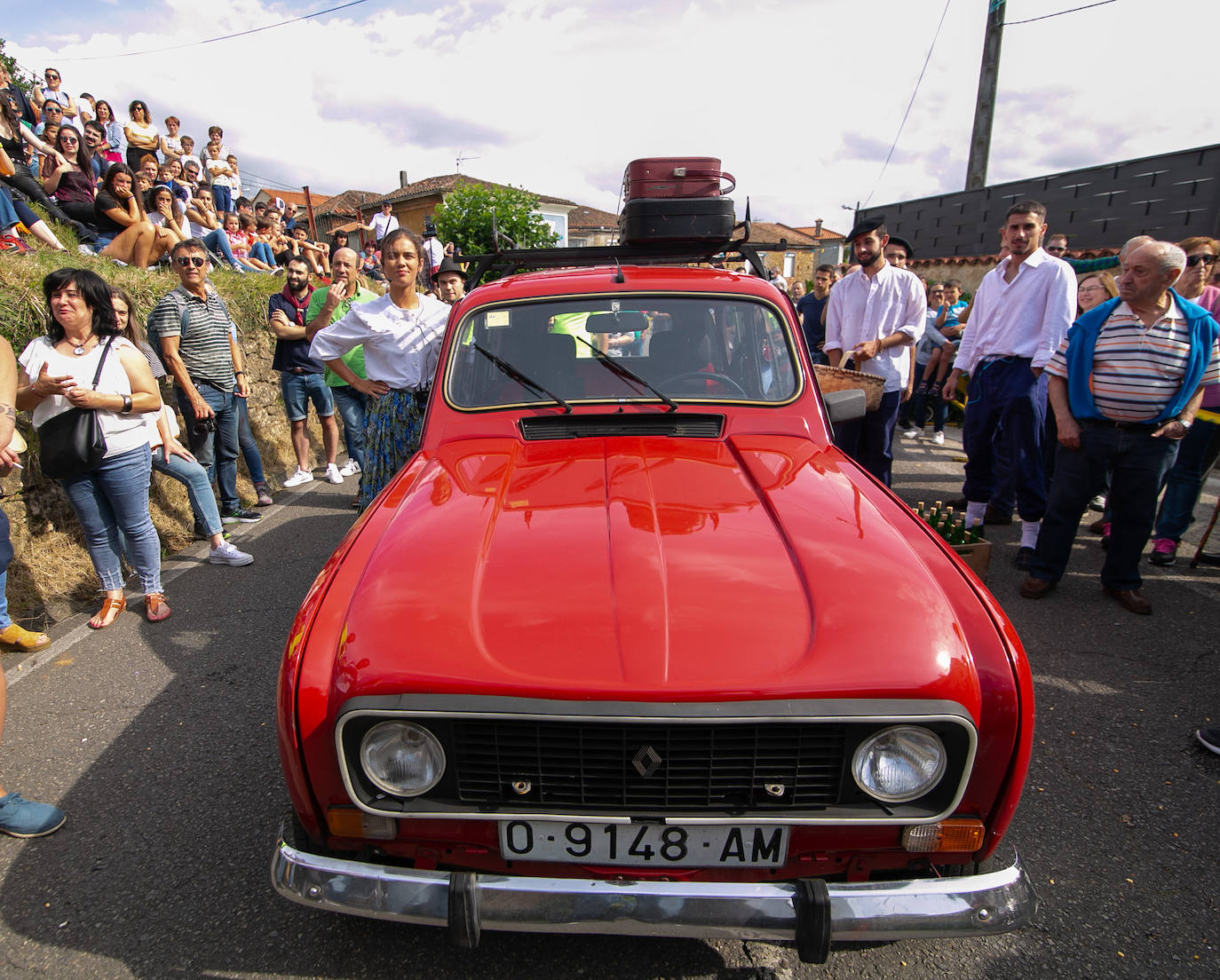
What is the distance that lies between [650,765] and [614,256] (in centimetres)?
412

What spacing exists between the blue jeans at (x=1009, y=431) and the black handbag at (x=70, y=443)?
5450 millimetres

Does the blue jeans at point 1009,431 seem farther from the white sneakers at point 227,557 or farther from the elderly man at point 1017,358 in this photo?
the white sneakers at point 227,557

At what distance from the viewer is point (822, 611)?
1709 millimetres

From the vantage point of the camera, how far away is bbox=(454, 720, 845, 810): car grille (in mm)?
1591

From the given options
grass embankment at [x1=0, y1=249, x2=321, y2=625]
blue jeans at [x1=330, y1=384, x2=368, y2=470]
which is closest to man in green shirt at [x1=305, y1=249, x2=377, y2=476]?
blue jeans at [x1=330, y1=384, x2=368, y2=470]

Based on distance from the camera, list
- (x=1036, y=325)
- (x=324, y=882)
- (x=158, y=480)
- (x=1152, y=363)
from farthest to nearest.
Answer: (x=158, y=480) → (x=1036, y=325) → (x=1152, y=363) → (x=324, y=882)

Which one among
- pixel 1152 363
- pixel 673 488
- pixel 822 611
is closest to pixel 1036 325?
pixel 1152 363

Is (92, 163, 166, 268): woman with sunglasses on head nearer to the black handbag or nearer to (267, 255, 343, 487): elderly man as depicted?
(267, 255, 343, 487): elderly man

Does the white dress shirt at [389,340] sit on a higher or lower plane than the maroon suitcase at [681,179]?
lower

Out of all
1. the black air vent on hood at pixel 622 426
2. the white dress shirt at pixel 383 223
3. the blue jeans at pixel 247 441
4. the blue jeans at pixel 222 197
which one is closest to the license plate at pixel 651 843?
the black air vent on hood at pixel 622 426

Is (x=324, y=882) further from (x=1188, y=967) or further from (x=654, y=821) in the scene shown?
(x=1188, y=967)

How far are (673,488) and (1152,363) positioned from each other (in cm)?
311

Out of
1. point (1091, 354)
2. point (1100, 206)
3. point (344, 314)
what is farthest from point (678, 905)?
point (1100, 206)

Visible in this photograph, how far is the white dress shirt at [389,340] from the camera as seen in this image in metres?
4.05
